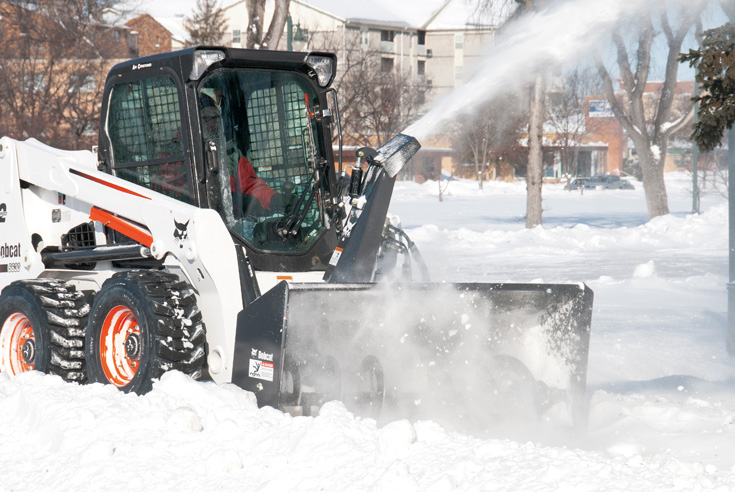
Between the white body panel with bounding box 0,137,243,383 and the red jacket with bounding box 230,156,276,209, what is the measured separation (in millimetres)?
487

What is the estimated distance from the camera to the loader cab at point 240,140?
553 cm

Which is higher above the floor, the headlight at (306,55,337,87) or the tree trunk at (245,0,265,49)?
the tree trunk at (245,0,265,49)

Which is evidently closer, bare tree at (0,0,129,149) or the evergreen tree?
the evergreen tree

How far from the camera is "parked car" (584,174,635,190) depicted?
5266cm

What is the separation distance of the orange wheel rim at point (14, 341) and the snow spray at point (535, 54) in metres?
3.14

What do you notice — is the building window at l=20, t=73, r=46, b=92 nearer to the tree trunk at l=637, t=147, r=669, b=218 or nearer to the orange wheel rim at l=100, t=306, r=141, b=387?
the tree trunk at l=637, t=147, r=669, b=218

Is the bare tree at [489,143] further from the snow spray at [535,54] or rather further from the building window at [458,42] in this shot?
the snow spray at [535,54]

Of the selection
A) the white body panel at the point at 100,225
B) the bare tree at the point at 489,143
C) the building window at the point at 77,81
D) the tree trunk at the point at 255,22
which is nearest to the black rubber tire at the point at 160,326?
the white body panel at the point at 100,225

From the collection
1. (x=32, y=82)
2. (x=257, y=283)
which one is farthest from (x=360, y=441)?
(x=32, y=82)

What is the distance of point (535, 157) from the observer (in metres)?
21.7

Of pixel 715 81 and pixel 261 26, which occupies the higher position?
pixel 261 26

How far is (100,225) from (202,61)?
5.44 feet

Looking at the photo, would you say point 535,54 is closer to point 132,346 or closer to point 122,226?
point 122,226

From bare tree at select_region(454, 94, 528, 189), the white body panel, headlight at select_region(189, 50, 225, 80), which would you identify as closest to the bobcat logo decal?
the white body panel
